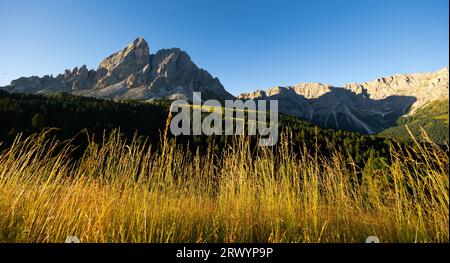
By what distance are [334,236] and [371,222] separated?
0.59 m

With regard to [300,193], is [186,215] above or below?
below

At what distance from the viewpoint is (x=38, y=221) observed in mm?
2322

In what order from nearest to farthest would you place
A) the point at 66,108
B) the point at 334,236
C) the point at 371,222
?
1. the point at 334,236
2. the point at 371,222
3. the point at 66,108

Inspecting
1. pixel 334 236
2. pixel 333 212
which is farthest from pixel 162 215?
pixel 333 212

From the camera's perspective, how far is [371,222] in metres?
2.93
